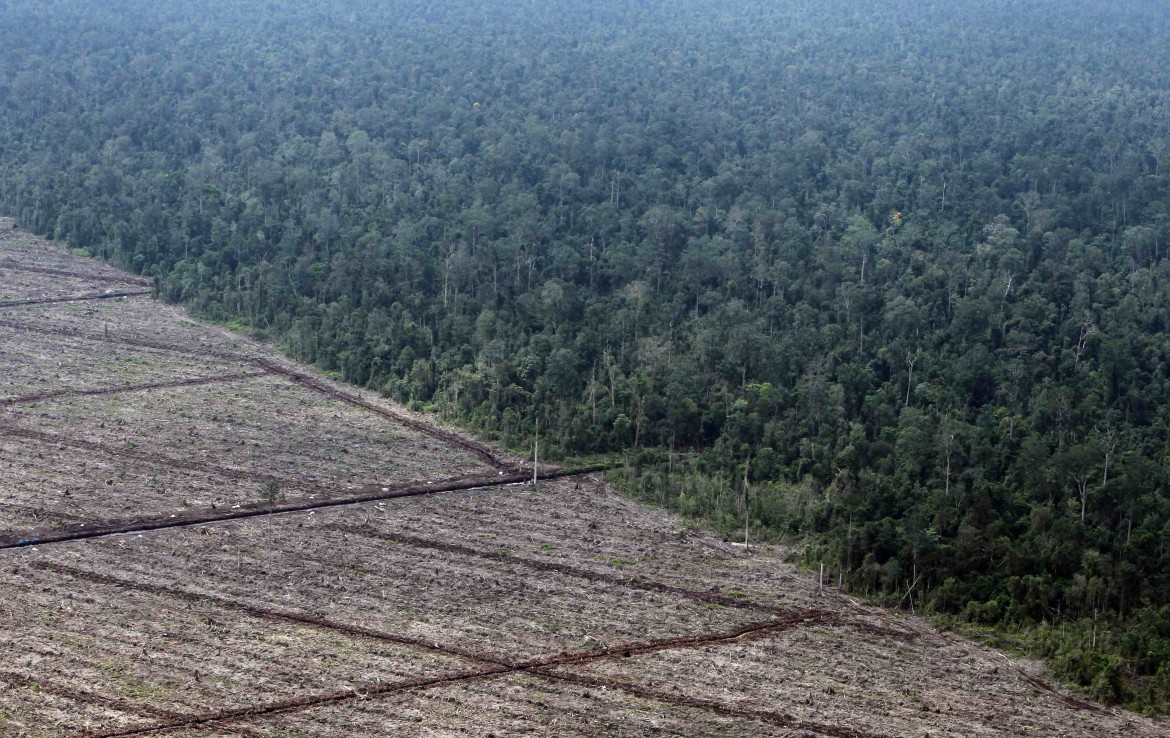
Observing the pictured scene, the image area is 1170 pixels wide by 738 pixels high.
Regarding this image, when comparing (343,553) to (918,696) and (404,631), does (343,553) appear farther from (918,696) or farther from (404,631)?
(918,696)

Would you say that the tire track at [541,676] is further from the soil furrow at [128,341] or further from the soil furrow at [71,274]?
the soil furrow at [71,274]

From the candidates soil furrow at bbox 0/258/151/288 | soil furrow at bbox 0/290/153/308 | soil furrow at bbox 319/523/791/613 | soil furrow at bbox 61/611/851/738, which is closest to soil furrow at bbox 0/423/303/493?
soil furrow at bbox 319/523/791/613

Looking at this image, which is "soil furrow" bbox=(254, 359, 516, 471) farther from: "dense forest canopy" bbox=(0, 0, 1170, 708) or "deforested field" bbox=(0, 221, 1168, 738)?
"dense forest canopy" bbox=(0, 0, 1170, 708)

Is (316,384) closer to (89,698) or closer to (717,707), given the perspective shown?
(89,698)

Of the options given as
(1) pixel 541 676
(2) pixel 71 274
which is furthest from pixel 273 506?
(2) pixel 71 274

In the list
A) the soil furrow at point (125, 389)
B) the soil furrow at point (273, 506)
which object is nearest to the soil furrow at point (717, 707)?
the soil furrow at point (273, 506)

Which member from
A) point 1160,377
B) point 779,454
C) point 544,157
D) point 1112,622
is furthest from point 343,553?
point 544,157
